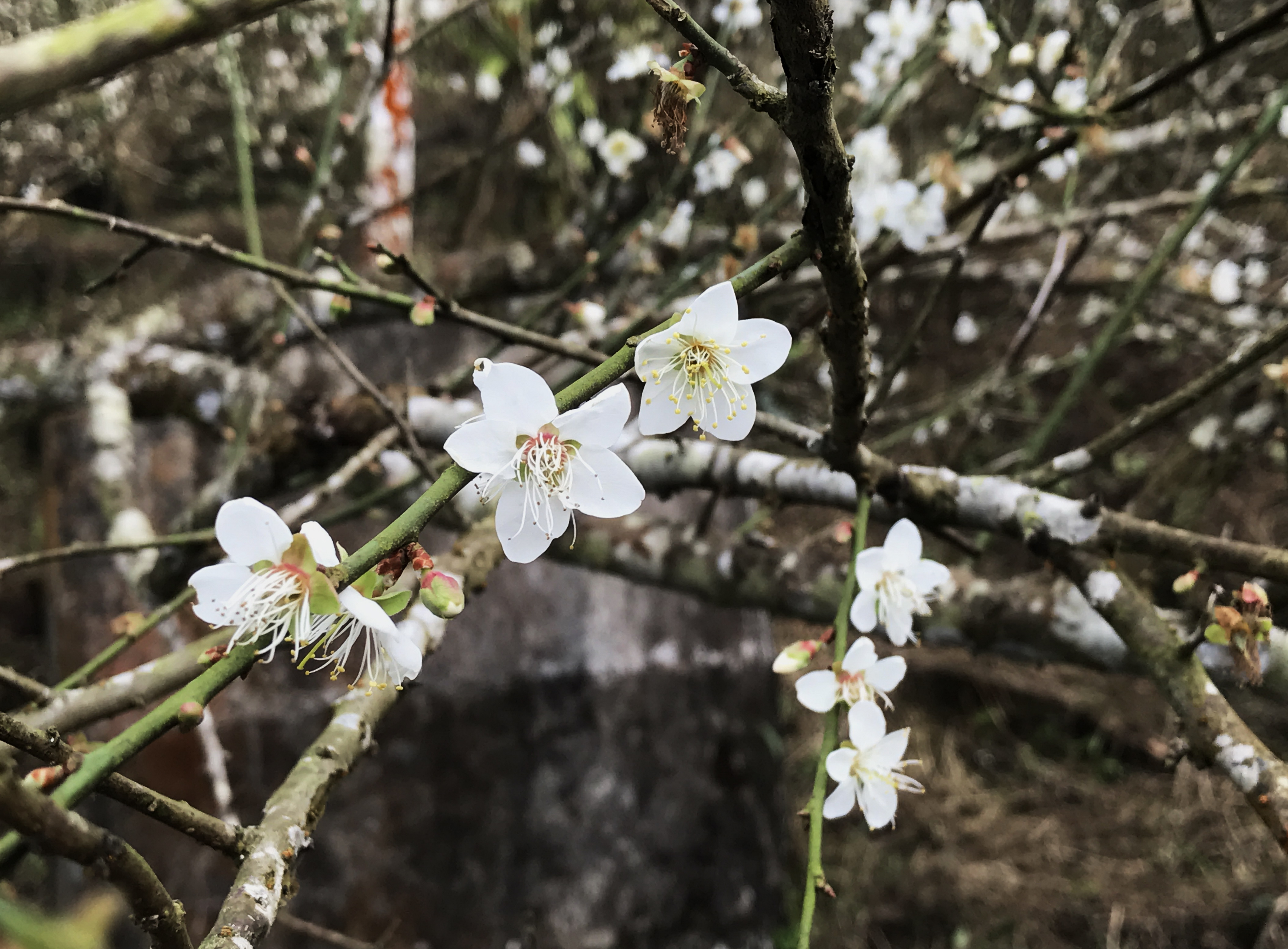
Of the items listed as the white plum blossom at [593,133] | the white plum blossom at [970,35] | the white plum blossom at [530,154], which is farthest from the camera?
the white plum blossom at [530,154]

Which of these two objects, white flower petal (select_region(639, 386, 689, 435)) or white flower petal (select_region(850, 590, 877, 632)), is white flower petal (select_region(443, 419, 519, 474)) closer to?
white flower petal (select_region(639, 386, 689, 435))

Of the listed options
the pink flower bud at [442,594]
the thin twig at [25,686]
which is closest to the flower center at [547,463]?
the pink flower bud at [442,594]

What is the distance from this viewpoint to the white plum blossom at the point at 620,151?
224 centimetres

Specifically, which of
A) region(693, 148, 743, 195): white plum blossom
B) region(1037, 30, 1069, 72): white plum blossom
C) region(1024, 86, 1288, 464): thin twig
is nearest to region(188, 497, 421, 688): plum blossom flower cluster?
region(1024, 86, 1288, 464): thin twig

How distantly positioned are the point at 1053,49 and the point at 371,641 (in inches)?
87.2

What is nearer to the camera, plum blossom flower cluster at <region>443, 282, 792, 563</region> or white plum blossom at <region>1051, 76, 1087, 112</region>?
plum blossom flower cluster at <region>443, 282, 792, 563</region>

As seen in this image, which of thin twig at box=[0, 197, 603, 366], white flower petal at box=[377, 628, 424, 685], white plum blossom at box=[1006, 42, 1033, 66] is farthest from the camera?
white plum blossom at box=[1006, 42, 1033, 66]

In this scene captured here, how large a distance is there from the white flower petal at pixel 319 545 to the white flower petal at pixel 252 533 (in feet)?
0.06

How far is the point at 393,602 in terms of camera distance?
518mm

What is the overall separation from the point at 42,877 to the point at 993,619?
377 cm

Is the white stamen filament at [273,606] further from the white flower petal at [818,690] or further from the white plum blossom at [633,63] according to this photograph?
the white plum blossom at [633,63]

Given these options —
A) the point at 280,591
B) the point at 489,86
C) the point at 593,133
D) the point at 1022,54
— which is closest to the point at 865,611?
the point at 280,591

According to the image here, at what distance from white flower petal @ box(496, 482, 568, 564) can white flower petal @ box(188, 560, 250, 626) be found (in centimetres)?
19

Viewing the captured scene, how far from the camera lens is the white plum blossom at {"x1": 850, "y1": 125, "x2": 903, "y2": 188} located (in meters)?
1.90
